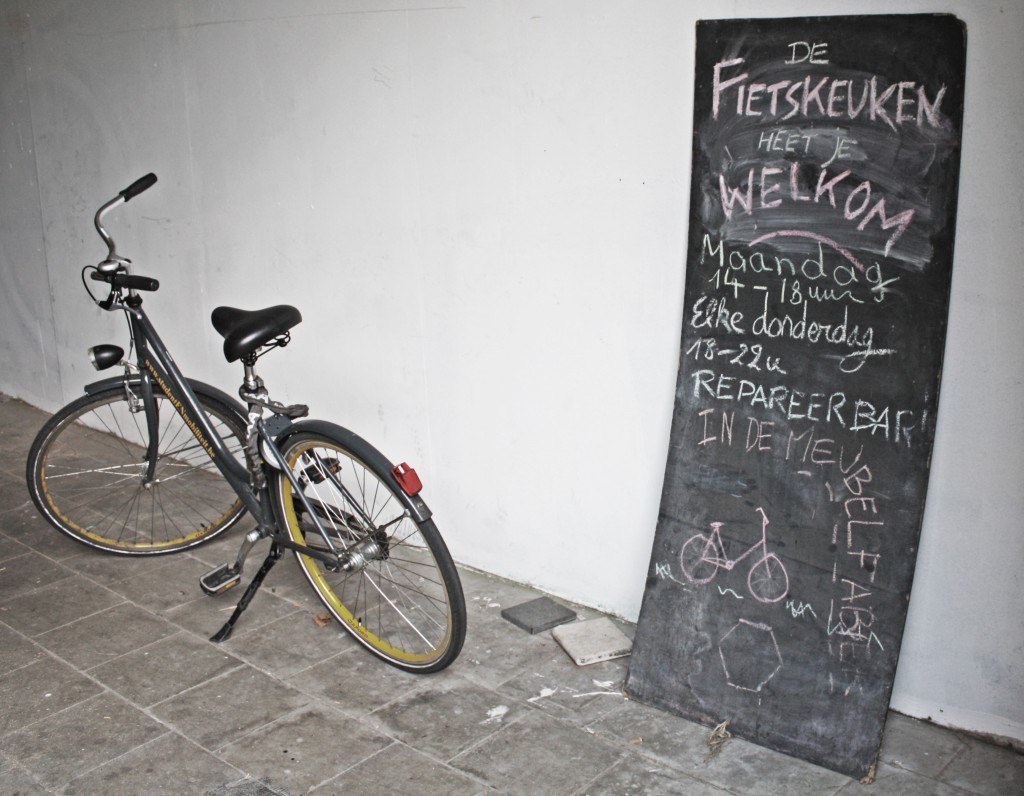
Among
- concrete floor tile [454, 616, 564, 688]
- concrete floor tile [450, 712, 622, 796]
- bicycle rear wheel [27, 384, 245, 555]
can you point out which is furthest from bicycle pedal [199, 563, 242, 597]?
concrete floor tile [450, 712, 622, 796]

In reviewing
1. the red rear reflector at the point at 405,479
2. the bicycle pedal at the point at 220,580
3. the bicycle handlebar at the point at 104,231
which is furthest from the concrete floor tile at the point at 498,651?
the bicycle handlebar at the point at 104,231

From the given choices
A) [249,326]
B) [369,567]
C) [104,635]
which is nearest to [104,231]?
[249,326]

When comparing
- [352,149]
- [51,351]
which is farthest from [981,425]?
[51,351]

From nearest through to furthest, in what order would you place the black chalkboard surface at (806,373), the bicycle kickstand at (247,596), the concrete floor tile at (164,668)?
the black chalkboard surface at (806,373), the concrete floor tile at (164,668), the bicycle kickstand at (247,596)

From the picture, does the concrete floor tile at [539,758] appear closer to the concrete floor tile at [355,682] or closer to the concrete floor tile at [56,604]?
the concrete floor tile at [355,682]

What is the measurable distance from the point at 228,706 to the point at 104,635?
775mm

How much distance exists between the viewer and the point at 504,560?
4.27 meters

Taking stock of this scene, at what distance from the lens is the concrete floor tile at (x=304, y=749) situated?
3.07 metres

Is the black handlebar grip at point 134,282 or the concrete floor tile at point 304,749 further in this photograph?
the black handlebar grip at point 134,282

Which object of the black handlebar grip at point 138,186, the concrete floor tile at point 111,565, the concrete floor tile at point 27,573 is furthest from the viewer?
the concrete floor tile at point 111,565

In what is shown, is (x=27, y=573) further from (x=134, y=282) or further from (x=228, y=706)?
(x=228, y=706)

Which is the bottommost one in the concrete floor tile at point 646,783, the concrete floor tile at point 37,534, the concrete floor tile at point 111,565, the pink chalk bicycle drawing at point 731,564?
the concrete floor tile at point 646,783

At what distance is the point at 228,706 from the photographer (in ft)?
11.3

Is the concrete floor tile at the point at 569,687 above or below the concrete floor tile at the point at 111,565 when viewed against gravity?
below
